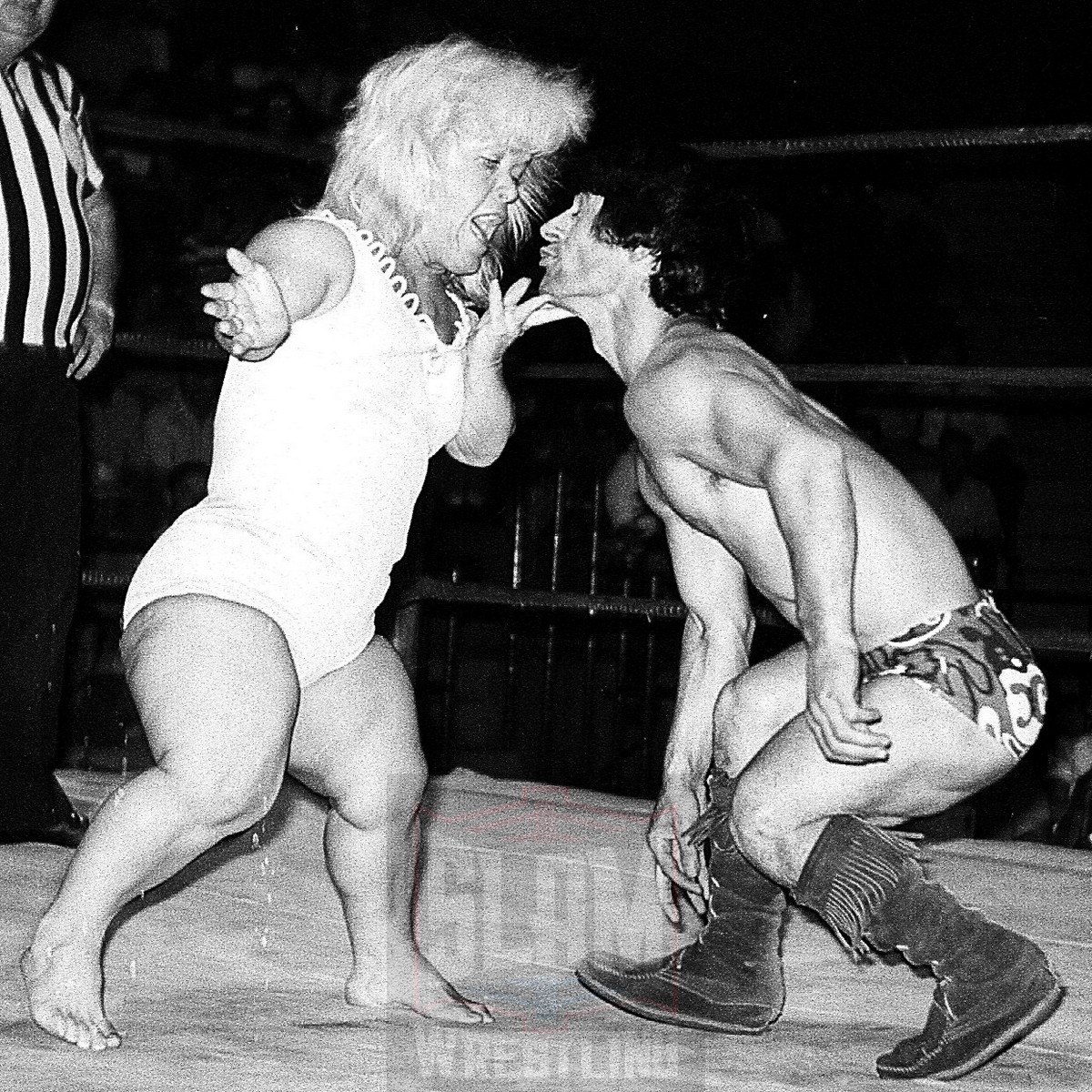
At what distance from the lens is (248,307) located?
160 cm

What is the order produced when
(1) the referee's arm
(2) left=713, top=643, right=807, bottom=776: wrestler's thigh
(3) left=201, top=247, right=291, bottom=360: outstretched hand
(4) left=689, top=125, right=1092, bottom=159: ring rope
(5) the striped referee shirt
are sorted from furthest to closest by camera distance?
(4) left=689, top=125, right=1092, bottom=159: ring rope, (1) the referee's arm, (5) the striped referee shirt, (2) left=713, top=643, right=807, bottom=776: wrestler's thigh, (3) left=201, top=247, right=291, bottom=360: outstretched hand

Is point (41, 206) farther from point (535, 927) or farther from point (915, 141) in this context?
point (915, 141)

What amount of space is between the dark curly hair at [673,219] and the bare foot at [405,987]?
776 millimetres

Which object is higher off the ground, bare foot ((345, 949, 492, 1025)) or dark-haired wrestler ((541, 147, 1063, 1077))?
dark-haired wrestler ((541, 147, 1063, 1077))

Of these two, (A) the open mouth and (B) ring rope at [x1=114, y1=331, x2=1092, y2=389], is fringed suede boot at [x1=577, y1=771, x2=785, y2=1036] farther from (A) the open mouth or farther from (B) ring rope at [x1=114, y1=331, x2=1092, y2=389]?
(B) ring rope at [x1=114, y1=331, x2=1092, y2=389]

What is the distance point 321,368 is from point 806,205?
5483 mm

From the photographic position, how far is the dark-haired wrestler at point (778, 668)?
1.67 metres

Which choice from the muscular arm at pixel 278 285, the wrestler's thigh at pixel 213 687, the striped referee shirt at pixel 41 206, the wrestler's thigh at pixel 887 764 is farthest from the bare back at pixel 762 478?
the striped referee shirt at pixel 41 206

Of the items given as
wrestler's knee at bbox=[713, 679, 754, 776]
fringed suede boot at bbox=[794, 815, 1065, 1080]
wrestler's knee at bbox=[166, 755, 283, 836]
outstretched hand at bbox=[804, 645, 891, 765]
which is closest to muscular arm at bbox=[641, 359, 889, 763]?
outstretched hand at bbox=[804, 645, 891, 765]

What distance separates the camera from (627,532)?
4.43 m

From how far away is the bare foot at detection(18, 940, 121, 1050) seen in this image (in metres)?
1.64

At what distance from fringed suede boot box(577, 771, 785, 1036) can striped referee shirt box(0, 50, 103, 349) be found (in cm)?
125

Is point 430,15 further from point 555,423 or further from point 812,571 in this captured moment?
point 812,571

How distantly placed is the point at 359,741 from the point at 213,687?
226mm
